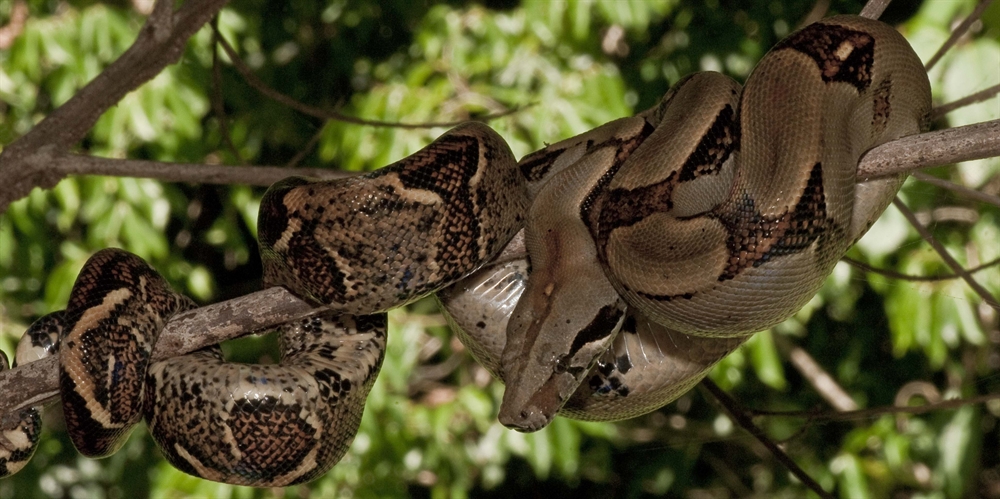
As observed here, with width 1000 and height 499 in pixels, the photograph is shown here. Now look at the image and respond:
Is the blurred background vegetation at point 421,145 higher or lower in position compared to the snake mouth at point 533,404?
lower

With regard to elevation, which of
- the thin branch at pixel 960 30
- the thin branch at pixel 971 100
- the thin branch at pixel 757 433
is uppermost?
the thin branch at pixel 960 30

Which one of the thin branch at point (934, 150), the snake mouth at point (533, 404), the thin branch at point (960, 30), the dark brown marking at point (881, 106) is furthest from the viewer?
the thin branch at point (960, 30)

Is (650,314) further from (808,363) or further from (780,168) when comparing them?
(808,363)

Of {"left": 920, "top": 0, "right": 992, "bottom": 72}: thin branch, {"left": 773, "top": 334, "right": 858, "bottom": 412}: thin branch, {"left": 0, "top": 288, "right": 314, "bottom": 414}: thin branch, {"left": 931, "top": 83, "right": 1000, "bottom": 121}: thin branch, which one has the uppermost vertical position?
{"left": 920, "top": 0, "right": 992, "bottom": 72}: thin branch

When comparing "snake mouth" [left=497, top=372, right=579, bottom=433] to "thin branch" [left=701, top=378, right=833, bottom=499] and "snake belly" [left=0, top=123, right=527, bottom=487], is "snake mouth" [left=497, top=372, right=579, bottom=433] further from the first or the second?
"thin branch" [left=701, top=378, right=833, bottom=499]

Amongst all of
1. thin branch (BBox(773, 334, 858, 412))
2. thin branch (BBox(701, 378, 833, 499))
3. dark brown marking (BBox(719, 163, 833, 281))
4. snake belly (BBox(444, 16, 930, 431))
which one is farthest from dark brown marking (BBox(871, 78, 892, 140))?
thin branch (BBox(773, 334, 858, 412))

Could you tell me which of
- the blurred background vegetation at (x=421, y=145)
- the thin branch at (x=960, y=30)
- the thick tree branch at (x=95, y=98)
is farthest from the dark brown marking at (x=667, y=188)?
the thick tree branch at (x=95, y=98)

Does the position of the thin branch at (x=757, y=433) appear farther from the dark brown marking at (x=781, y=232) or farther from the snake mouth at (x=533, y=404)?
the dark brown marking at (x=781, y=232)
